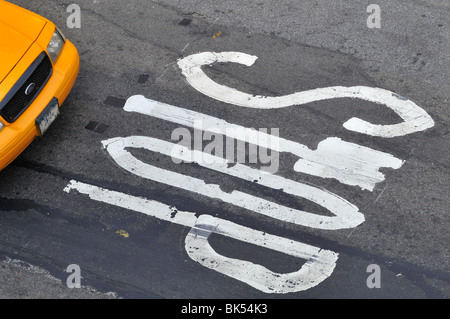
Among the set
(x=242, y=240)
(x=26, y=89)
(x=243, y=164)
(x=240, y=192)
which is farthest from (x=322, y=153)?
(x=26, y=89)

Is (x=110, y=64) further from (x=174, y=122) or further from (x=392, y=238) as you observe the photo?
(x=392, y=238)

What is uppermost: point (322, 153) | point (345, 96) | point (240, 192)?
point (345, 96)

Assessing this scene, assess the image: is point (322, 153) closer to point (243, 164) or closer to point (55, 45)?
point (243, 164)

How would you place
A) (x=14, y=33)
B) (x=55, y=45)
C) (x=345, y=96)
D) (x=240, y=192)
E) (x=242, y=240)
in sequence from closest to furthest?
(x=242, y=240)
(x=240, y=192)
(x=14, y=33)
(x=55, y=45)
(x=345, y=96)

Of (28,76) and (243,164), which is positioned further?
(243,164)

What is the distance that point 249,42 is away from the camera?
7.87 m

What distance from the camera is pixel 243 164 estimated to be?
249 inches

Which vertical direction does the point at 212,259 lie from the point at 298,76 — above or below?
below

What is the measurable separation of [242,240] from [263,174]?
0.84m

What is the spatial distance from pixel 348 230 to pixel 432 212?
2.65ft
